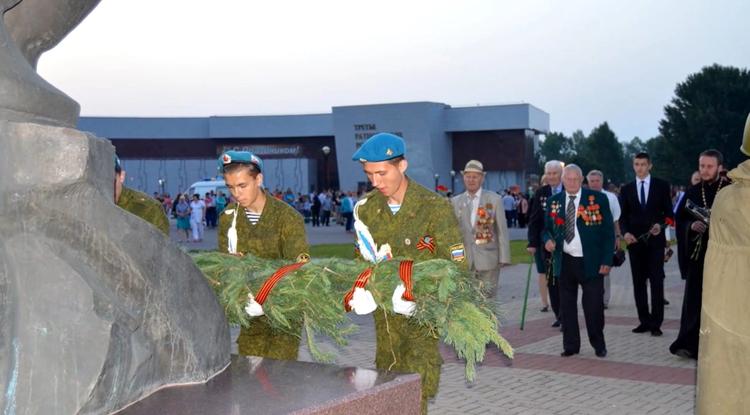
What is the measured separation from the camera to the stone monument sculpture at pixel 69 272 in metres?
3.06

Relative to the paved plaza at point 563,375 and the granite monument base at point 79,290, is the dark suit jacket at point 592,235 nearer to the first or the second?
the paved plaza at point 563,375

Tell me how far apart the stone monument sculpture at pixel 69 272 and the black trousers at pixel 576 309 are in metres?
Result: 6.00

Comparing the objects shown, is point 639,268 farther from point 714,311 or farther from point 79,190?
point 79,190

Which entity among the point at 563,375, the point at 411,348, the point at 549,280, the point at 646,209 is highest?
the point at 646,209

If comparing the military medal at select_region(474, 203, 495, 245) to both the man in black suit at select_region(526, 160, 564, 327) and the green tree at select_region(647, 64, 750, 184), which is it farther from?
the green tree at select_region(647, 64, 750, 184)

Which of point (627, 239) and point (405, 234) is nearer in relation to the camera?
point (405, 234)

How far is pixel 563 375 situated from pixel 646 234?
3006 millimetres

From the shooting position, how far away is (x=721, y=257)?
174 inches

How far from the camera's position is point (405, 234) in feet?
16.6

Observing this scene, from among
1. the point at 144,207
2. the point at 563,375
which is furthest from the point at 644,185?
the point at 144,207

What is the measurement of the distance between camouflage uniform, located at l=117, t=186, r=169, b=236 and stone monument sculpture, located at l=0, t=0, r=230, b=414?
2684 millimetres

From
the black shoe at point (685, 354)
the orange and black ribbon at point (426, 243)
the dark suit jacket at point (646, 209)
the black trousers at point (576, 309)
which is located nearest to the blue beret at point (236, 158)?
the orange and black ribbon at point (426, 243)

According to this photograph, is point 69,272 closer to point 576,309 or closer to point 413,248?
point 413,248

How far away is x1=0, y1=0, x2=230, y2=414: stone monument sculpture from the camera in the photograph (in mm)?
3057
